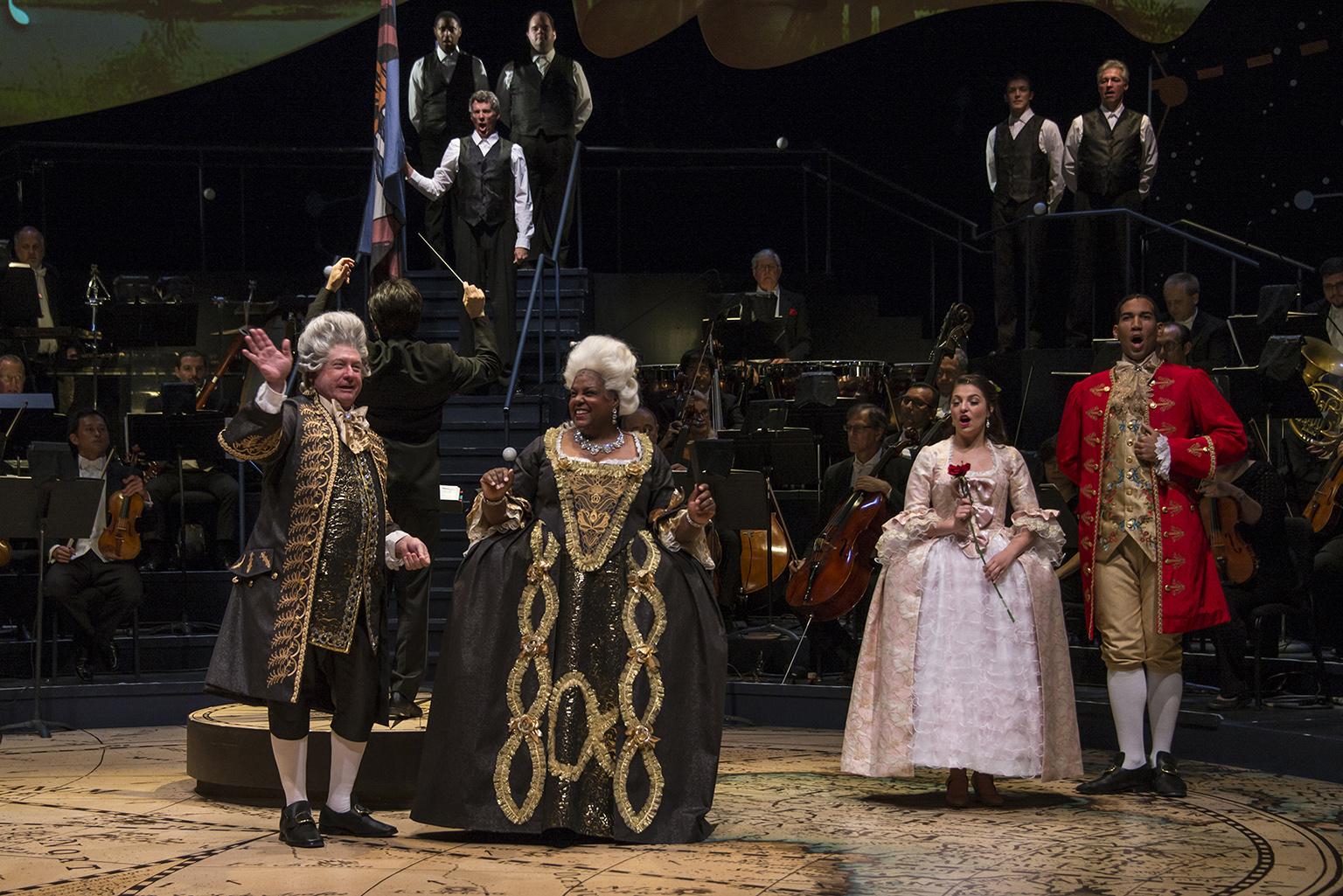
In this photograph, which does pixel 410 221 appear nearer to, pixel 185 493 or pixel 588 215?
pixel 588 215

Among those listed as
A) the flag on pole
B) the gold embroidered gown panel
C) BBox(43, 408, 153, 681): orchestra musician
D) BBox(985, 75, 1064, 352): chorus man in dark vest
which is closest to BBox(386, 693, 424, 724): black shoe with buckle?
the gold embroidered gown panel

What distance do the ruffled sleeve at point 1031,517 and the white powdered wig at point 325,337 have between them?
2.15 metres

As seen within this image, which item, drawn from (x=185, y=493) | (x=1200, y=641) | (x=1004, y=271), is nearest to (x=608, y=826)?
(x=1200, y=641)

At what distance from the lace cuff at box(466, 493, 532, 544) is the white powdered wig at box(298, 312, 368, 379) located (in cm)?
57

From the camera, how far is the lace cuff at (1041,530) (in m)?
5.58

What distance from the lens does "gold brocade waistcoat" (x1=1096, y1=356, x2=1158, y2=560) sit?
5.70m

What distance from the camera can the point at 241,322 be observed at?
1127 centimetres

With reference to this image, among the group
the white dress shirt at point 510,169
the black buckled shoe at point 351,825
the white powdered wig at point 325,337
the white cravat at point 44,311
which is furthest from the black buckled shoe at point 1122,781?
the white cravat at point 44,311

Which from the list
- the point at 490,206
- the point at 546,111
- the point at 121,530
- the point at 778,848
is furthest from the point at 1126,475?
the point at 546,111

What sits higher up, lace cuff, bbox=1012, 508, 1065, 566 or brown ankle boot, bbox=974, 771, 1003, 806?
lace cuff, bbox=1012, 508, 1065, 566

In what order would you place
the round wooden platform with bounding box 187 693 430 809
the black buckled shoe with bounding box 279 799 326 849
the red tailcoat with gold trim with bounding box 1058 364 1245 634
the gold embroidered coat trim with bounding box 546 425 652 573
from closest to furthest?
1. the black buckled shoe with bounding box 279 799 326 849
2. the gold embroidered coat trim with bounding box 546 425 652 573
3. the round wooden platform with bounding box 187 693 430 809
4. the red tailcoat with gold trim with bounding box 1058 364 1245 634

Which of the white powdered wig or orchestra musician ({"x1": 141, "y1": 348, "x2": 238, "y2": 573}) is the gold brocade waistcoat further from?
orchestra musician ({"x1": 141, "y1": 348, "x2": 238, "y2": 573})

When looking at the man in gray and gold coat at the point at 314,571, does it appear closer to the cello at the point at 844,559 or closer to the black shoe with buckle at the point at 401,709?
the black shoe with buckle at the point at 401,709

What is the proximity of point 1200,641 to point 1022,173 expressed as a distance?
3787 millimetres
